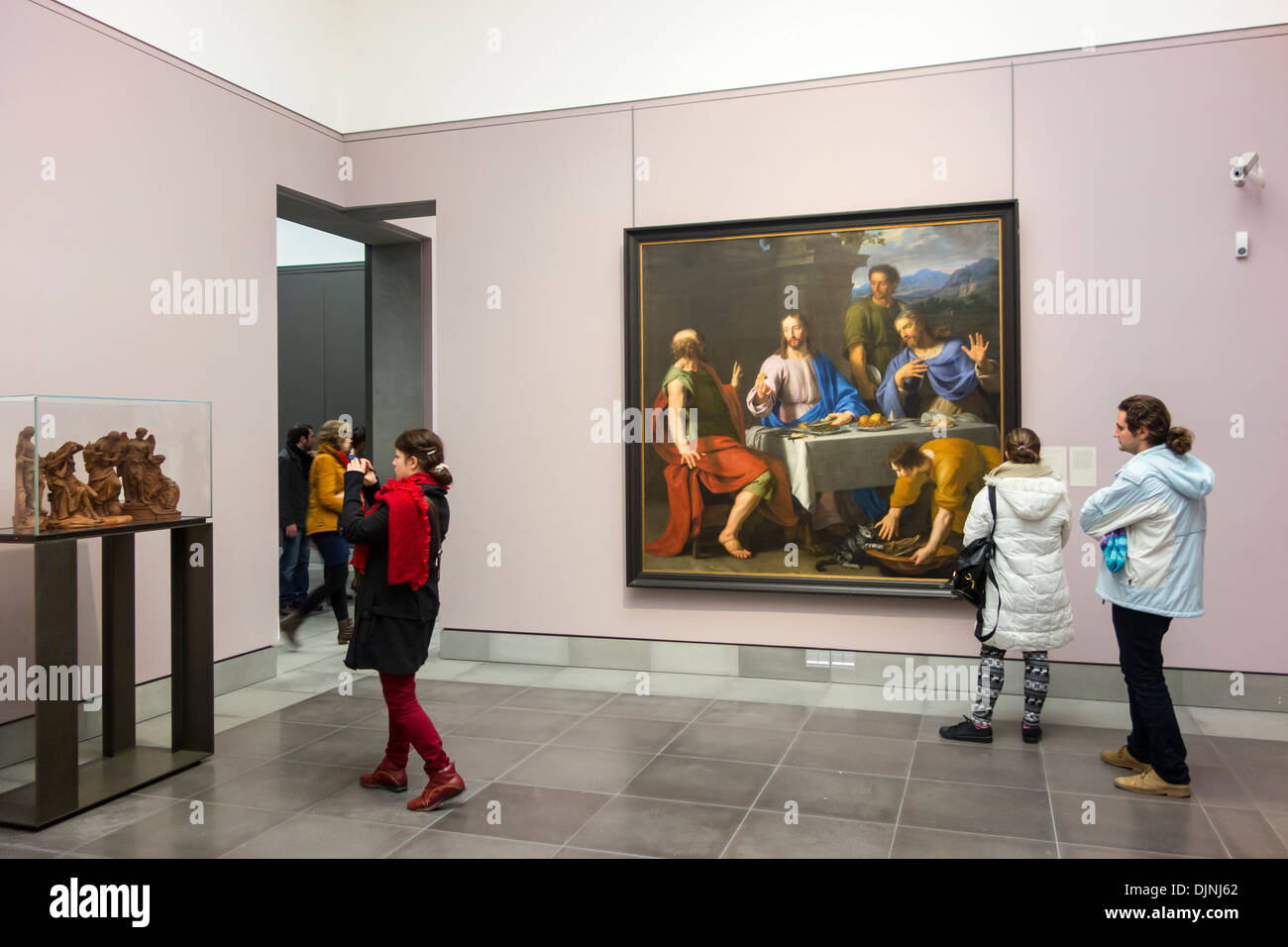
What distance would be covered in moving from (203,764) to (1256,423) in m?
7.02

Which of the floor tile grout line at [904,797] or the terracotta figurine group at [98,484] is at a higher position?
the terracotta figurine group at [98,484]

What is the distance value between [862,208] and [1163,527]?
11.3 ft

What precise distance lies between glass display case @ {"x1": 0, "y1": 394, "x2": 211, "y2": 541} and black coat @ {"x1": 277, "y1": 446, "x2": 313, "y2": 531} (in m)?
4.19

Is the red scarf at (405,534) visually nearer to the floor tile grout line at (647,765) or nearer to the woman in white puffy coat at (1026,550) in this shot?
the floor tile grout line at (647,765)

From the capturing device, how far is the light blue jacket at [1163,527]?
5094mm

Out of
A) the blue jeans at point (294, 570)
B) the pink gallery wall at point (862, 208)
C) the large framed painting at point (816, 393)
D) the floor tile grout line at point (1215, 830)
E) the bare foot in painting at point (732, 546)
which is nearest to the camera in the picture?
the floor tile grout line at point (1215, 830)

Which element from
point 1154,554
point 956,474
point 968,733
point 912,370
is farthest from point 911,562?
point 1154,554

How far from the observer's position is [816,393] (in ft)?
24.6

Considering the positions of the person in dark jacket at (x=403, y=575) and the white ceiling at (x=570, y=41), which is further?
the white ceiling at (x=570, y=41)

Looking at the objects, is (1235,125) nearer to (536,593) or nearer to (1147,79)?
(1147,79)

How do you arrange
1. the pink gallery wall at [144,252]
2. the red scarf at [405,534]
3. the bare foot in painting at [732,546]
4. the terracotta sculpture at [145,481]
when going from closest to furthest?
1. the red scarf at [405,534]
2. the terracotta sculpture at [145,481]
3. the pink gallery wall at [144,252]
4. the bare foot in painting at [732,546]

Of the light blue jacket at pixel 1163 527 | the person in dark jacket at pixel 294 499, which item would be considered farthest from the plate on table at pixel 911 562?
the person in dark jacket at pixel 294 499

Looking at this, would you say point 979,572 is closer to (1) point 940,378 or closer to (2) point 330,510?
(1) point 940,378

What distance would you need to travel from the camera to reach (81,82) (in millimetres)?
6258
